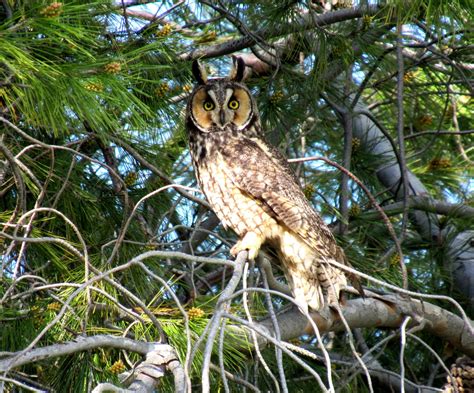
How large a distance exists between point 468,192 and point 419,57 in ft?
2.58

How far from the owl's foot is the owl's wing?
10cm

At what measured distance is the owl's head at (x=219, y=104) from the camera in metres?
2.78

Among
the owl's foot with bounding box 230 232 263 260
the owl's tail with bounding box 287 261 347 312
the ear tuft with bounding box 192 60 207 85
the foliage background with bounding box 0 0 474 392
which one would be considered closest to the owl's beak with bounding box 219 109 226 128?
the ear tuft with bounding box 192 60 207 85

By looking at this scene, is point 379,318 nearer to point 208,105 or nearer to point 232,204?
point 232,204

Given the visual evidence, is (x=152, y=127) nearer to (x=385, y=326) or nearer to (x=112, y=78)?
(x=112, y=78)

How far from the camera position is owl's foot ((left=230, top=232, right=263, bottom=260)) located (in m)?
2.54

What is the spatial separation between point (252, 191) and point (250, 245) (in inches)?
7.5

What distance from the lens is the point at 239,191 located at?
8.82 ft

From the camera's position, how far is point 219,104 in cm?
277

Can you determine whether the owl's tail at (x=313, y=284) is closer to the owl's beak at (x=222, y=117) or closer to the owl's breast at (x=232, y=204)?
the owl's breast at (x=232, y=204)

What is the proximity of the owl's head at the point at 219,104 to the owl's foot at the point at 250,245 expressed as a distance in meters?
0.42

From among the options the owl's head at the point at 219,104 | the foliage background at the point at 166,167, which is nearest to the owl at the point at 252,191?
the owl's head at the point at 219,104

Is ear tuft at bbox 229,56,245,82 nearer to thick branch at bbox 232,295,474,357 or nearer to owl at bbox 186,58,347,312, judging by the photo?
owl at bbox 186,58,347,312

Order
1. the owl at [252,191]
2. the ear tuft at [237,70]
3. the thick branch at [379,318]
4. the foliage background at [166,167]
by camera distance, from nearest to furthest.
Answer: the foliage background at [166,167] → the thick branch at [379,318] → the owl at [252,191] → the ear tuft at [237,70]
